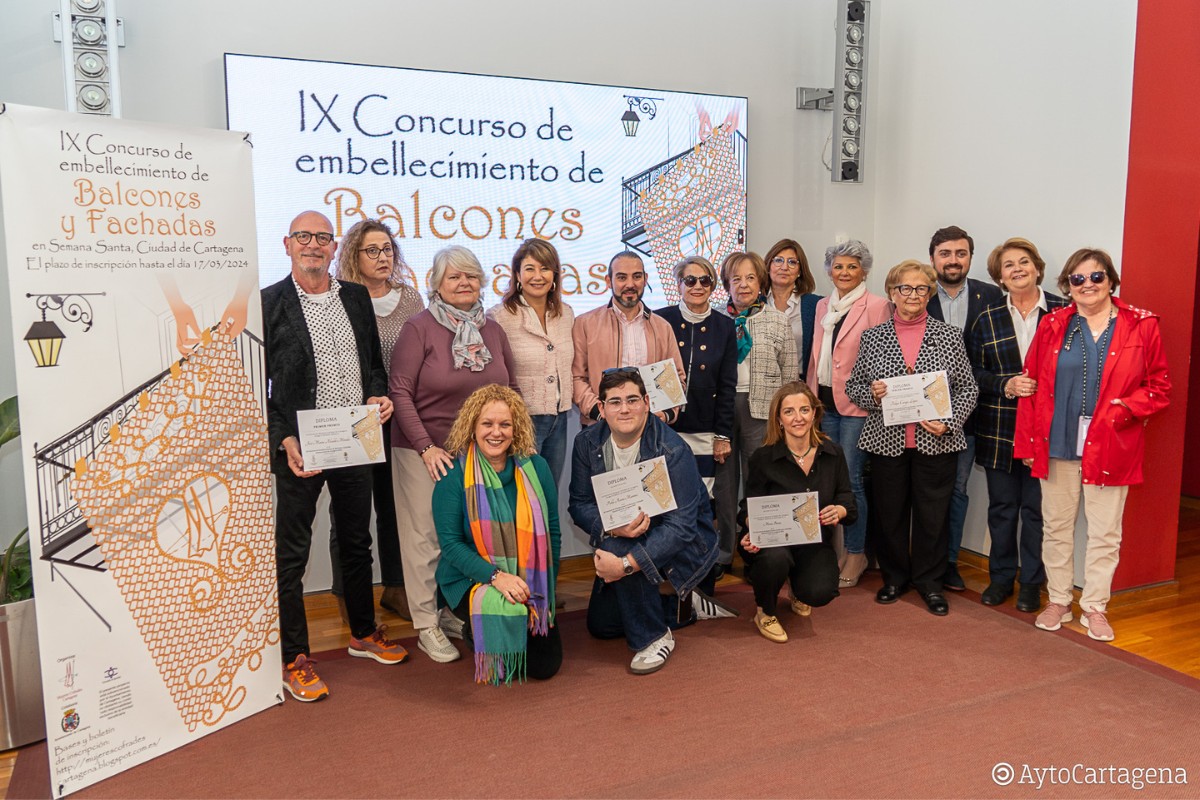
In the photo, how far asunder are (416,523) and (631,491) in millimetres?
843

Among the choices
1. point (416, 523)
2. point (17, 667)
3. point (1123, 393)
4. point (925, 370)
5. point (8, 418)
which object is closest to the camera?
point (17, 667)

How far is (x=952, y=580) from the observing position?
433 cm

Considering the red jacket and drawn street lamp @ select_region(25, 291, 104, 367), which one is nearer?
drawn street lamp @ select_region(25, 291, 104, 367)

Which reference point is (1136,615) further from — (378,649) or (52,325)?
(52,325)

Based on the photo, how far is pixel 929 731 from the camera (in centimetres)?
293

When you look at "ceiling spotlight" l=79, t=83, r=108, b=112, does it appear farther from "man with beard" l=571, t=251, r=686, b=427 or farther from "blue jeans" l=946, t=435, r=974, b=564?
"blue jeans" l=946, t=435, r=974, b=564

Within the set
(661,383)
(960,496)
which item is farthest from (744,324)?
(960,496)

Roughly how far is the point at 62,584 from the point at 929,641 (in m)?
3.09

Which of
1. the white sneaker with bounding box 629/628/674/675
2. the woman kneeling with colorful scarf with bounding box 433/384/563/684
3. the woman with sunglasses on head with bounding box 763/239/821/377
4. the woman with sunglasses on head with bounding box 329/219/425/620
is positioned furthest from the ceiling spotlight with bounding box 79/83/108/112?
the white sneaker with bounding box 629/628/674/675

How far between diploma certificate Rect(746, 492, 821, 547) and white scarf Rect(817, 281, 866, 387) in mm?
885

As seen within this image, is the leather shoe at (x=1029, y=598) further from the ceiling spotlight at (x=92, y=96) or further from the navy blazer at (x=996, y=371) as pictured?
the ceiling spotlight at (x=92, y=96)

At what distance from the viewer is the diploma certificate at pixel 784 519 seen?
3.63 meters

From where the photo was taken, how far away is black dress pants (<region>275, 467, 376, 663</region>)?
127 inches

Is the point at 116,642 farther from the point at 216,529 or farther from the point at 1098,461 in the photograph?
the point at 1098,461
